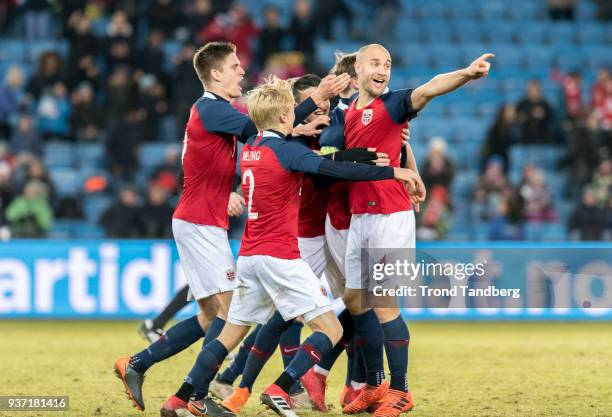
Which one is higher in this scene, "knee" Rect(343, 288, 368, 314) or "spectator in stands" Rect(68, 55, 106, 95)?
"spectator in stands" Rect(68, 55, 106, 95)

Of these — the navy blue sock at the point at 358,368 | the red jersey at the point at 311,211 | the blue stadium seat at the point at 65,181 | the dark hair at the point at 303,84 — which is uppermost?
the dark hair at the point at 303,84

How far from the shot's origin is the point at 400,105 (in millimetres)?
7145

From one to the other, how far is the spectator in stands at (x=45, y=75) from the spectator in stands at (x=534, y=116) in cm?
700

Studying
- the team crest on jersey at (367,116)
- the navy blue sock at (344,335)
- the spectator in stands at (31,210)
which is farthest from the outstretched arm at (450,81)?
the spectator in stands at (31,210)

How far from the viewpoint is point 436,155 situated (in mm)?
15906

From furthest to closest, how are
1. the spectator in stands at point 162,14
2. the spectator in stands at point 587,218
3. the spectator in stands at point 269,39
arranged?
the spectator in stands at point 162,14
the spectator in stands at point 269,39
the spectator in stands at point 587,218

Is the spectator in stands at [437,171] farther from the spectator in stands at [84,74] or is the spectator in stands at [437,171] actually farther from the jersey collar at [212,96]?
the jersey collar at [212,96]

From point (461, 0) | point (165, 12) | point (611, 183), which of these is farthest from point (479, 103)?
point (165, 12)

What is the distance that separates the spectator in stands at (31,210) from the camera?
14883mm

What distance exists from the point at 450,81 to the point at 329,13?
12475mm

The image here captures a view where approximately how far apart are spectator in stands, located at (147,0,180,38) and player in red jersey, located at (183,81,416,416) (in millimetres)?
11841

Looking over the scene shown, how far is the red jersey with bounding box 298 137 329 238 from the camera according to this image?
794cm

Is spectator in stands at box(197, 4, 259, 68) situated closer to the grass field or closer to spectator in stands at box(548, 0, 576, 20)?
spectator in stands at box(548, 0, 576, 20)

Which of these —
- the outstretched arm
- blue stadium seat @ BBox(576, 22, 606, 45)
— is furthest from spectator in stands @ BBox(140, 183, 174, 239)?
blue stadium seat @ BBox(576, 22, 606, 45)
